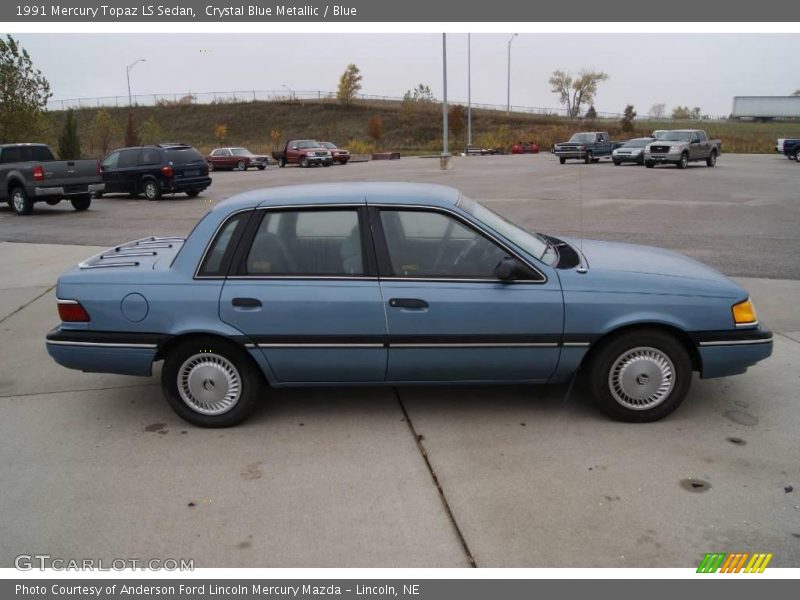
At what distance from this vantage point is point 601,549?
3109 millimetres

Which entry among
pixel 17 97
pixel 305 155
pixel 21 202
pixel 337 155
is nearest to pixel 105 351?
pixel 21 202

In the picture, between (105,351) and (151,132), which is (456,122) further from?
(105,351)

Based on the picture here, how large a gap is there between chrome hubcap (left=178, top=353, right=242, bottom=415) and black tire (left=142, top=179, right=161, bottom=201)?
1702cm

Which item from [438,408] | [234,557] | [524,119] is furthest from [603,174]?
[524,119]

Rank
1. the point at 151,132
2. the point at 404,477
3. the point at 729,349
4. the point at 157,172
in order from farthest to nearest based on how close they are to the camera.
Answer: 1. the point at 151,132
2. the point at 157,172
3. the point at 729,349
4. the point at 404,477

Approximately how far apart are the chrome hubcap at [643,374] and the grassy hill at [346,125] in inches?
2400

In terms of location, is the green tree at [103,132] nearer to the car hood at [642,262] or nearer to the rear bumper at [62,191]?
the rear bumper at [62,191]

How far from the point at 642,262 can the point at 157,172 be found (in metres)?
18.0

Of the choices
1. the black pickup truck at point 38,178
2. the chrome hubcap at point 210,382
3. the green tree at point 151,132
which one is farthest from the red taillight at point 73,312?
the green tree at point 151,132

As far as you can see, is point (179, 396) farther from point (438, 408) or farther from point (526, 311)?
point (526, 311)

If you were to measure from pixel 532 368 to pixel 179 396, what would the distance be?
226 cm

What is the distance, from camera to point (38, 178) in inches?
660

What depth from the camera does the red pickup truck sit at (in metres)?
40.2

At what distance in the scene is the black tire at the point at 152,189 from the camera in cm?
2008
